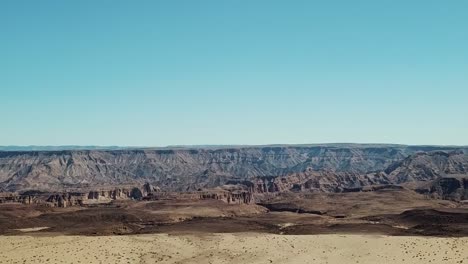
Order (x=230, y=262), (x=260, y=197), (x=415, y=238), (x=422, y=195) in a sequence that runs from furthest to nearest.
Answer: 1. (x=260, y=197)
2. (x=422, y=195)
3. (x=415, y=238)
4. (x=230, y=262)

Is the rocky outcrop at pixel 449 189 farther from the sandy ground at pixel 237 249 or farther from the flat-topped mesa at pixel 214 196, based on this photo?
the sandy ground at pixel 237 249

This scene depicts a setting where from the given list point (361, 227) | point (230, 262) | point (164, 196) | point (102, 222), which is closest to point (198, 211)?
point (102, 222)

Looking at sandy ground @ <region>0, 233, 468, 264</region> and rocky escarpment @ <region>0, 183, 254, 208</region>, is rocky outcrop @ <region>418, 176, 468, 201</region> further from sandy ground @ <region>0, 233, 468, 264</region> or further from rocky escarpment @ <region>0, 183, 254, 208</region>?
→ sandy ground @ <region>0, 233, 468, 264</region>

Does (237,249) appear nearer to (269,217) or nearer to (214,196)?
(269,217)

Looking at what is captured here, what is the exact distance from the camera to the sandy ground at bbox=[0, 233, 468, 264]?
5241cm

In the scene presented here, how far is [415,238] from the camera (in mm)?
64688

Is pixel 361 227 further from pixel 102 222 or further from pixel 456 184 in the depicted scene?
pixel 456 184

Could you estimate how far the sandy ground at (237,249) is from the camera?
52406mm

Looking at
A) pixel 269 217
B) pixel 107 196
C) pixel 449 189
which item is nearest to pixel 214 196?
pixel 107 196

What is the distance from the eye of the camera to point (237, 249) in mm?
59812

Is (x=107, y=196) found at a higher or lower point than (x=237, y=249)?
lower

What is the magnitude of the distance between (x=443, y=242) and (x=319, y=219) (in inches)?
1941

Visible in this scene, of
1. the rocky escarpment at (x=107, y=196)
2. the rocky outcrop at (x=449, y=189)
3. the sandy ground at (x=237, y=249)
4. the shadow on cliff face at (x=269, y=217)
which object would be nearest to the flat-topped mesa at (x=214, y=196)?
the rocky escarpment at (x=107, y=196)

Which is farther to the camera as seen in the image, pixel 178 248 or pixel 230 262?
pixel 178 248
